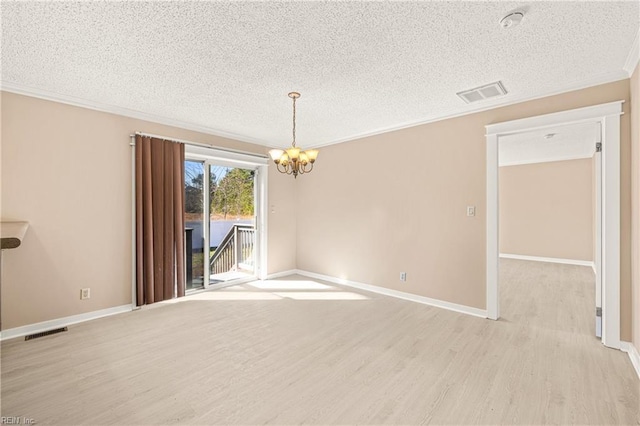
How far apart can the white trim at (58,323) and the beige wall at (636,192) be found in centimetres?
560

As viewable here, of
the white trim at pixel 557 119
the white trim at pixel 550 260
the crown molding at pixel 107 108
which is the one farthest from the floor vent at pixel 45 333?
the white trim at pixel 550 260

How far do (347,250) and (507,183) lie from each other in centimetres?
586

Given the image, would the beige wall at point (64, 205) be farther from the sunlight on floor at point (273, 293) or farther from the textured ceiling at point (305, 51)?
the sunlight on floor at point (273, 293)

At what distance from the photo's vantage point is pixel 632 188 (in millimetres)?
2705

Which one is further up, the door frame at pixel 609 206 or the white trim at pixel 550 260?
the door frame at pixel 609 206

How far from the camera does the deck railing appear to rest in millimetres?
5633

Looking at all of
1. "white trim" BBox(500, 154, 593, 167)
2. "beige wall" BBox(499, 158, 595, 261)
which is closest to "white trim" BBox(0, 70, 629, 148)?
"white trim" BBox(500, 154, 593, 167)

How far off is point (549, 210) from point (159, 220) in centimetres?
908

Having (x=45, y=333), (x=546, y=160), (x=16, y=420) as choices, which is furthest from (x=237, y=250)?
(x=546, y=160)

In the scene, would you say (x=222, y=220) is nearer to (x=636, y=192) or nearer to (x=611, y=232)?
(x=611, y=232)

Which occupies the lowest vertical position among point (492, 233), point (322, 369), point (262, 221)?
point (322, 369)

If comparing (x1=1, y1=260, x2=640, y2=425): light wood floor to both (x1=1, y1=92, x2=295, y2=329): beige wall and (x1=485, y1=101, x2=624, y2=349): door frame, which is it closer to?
(x1=485, y1=101, x2=624, y2=349): door frame

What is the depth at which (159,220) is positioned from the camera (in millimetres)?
4094

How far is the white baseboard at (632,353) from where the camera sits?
241 cm
